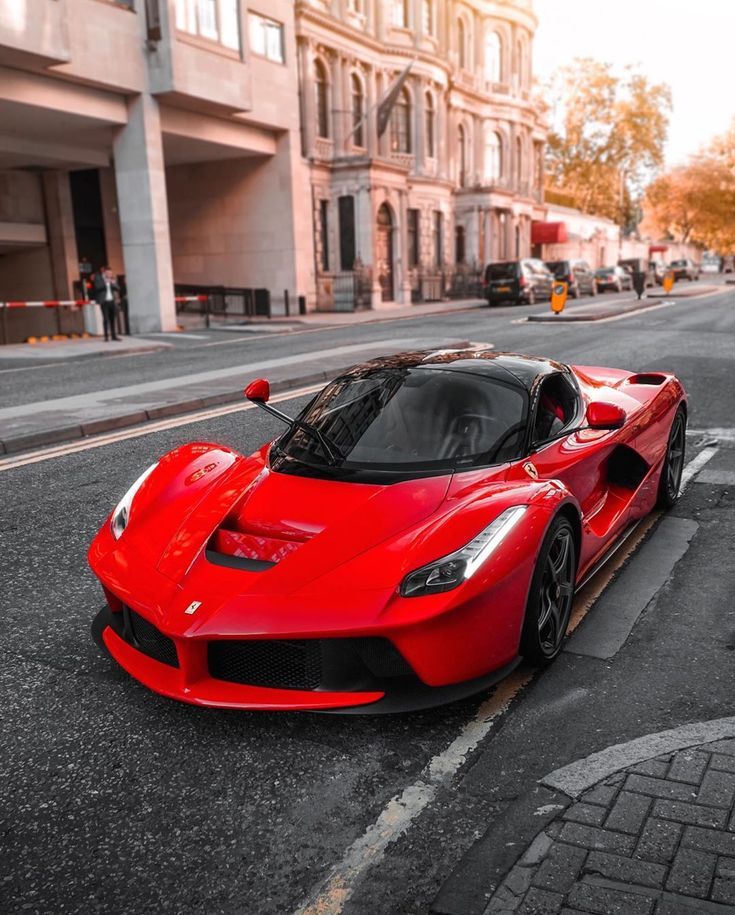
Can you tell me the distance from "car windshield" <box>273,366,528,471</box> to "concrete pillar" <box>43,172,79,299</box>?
97.5 feet

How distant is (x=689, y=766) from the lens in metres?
2.79

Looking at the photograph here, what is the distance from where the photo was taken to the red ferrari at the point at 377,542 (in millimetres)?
2949

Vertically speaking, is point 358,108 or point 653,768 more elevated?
point 358,108

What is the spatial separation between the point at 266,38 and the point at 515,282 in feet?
43.2

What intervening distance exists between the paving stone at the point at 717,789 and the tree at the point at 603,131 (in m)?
72.5

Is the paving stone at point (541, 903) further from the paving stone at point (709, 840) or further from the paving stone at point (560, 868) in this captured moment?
the paving stone at point (709, 840)

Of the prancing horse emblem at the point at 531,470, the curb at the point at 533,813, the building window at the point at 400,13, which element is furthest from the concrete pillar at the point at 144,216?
the curb at the point at 533,813

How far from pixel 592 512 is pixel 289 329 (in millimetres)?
22011

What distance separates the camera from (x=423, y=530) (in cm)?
326

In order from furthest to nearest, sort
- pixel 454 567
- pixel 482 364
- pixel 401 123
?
pixel 401 123, pixel 482 364, pixel 454 567

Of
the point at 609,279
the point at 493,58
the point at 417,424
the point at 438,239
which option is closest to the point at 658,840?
the point at 417,424

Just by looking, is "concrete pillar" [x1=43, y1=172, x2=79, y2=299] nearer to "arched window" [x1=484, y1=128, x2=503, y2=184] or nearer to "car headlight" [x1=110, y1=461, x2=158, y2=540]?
"arched window" [x1=484, y1=128, x2=503, y2=184]

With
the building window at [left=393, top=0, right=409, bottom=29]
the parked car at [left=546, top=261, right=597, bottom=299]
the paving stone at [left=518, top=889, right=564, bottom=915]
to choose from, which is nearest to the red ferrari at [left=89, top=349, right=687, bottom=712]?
the paving stone at [left=518, top=889, right=564, bottom=915]

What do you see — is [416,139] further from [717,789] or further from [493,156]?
[717,789]
